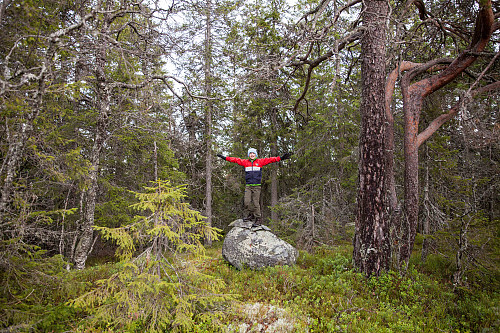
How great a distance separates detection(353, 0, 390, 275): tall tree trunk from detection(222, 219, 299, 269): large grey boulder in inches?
87.3

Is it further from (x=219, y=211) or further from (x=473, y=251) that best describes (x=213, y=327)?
(x=219, y=211)

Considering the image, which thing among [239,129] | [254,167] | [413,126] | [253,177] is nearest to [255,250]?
[253,177]

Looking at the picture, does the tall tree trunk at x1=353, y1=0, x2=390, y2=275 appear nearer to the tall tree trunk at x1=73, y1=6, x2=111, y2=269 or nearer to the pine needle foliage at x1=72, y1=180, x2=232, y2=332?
the pine needle foliage at x1=72, y1=180, x2=232, y2=332

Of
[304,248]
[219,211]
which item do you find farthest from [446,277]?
[219,211]

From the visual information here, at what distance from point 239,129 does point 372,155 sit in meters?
10.3

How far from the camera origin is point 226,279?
22.5ft

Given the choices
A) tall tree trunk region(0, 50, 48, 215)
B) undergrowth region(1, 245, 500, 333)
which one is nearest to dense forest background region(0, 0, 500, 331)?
tall tree trunk region(0, 50, 48, 215)

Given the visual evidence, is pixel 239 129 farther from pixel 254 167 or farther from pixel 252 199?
pixel 252 199

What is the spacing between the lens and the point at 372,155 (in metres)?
6.28

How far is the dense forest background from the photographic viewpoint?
4.31 metres

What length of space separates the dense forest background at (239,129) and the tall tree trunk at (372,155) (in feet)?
0.11

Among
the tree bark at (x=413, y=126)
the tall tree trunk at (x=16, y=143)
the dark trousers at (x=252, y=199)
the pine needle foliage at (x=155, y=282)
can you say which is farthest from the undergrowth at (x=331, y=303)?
the dark trousers at (x=252, y=199)

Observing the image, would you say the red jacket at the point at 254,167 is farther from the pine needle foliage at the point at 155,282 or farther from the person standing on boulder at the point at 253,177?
the pine needle foliage at the point at 155,282

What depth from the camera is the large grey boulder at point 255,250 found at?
7703 millimetres
